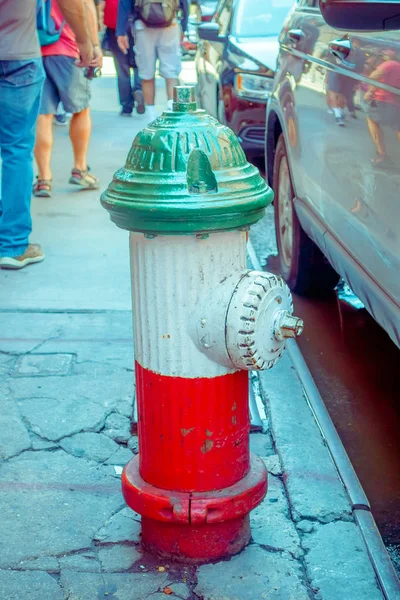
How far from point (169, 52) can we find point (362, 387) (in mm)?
7666

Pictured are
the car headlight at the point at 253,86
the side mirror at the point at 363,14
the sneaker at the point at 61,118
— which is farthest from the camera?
the sneaker at the point at 61,118

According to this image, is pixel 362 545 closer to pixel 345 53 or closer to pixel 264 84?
pixel 345 53

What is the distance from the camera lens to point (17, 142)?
5.23 metres

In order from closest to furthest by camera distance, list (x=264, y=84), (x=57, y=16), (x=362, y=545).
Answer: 1. (x=362, y=545)
2. (x=57, y=16)
3. (x=264, y=84)

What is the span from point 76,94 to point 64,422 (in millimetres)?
4426

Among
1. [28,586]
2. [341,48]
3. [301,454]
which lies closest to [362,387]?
[301,454]

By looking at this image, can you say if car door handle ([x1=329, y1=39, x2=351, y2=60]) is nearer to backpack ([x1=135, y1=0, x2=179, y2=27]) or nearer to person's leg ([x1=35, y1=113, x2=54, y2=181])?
person's leg ([x1=35, y1=113, x2=54, y2=181])

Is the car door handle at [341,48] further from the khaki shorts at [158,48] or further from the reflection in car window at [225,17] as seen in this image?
the khaki shorts at [158,48]

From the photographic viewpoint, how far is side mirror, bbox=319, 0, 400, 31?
9.76 feet

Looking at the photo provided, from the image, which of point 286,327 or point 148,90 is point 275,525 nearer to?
point 286,327

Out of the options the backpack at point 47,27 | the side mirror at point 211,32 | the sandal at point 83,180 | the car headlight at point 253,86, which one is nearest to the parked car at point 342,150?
the backpack at point 47,27

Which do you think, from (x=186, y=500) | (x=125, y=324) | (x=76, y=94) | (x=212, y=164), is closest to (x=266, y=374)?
(x=125, y=324)

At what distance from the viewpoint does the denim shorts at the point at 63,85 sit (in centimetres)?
720

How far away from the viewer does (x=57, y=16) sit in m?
7.27
